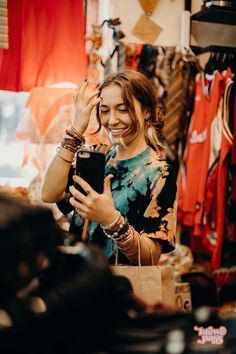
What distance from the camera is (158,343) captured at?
479 millimetres

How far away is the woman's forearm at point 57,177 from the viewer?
784 millimetres

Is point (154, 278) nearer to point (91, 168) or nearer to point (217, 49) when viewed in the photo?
point (91, 168)

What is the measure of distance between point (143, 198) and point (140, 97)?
17 centimetres

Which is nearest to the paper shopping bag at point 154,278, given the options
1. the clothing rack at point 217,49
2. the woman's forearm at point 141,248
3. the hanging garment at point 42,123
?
the woman's forearm at point 141,248

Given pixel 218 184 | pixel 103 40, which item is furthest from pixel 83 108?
pixel 218 184

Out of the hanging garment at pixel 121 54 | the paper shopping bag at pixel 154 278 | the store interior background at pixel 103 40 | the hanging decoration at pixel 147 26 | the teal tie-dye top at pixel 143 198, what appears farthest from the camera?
the hanging decoration at pixel 147 26

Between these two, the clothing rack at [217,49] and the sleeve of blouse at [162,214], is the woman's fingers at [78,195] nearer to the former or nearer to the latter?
the sleeve of blouse at [162,214]

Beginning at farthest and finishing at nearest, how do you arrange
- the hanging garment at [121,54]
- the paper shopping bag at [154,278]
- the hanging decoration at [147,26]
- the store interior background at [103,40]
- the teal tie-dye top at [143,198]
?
1. the hanging decoration at [147,26]
2. the hanging garment at [121,54]
3. the store interior background at [103,40]
4. the teal tie-dye top at [143,198]
5. the paper shopping bag at [154,278]

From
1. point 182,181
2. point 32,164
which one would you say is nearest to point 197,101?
point 182,181

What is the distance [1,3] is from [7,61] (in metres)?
0.12

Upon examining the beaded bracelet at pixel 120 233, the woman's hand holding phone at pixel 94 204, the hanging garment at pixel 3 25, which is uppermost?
the hanging garment at pixel 3 25

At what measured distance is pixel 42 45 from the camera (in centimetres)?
107

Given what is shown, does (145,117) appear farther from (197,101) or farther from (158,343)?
(197,101)

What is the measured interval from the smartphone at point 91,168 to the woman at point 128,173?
0.07 feet
